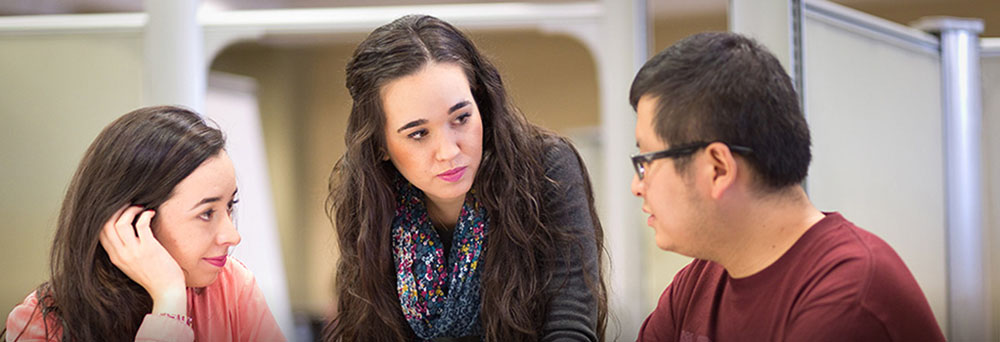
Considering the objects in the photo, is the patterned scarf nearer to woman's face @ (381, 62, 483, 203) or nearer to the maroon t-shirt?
woman's face @ (381, 62, 483, 203)

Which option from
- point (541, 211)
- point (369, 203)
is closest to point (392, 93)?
point (369, 203)

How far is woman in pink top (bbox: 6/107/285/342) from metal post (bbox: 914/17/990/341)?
149 cm

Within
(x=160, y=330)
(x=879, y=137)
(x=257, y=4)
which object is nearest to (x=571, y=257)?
(x=160, y=330)

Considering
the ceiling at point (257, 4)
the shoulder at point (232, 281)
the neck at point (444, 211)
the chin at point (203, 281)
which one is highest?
the ceiling at point (257, 4)

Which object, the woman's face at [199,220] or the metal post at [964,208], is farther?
the metal post at [964,208]

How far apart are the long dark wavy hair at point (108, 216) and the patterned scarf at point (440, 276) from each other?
37cm

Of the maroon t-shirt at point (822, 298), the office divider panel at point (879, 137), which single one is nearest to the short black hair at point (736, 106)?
the maroon t-shirt at point (822, 298)

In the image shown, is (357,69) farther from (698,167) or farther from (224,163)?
(698,167)

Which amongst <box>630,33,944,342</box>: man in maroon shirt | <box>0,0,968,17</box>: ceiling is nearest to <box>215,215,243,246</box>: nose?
<box>630,33,944,342</box>: man in maroon shirt

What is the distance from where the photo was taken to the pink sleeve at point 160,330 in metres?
1.20

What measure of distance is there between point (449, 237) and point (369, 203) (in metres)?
0.16

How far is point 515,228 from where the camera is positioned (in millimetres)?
1361

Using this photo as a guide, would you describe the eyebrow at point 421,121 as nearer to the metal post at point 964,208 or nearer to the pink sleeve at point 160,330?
the pink sleeve at point 160,330

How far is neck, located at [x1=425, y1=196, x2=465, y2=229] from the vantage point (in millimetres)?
1456
